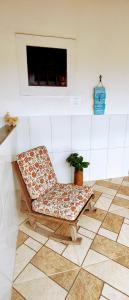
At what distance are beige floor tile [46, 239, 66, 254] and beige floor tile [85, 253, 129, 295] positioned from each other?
0.27m

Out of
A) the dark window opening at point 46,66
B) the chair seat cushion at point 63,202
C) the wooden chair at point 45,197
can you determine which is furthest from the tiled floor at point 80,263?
the dark window opening at point 46,66

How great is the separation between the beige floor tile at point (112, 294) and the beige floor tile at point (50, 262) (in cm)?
26

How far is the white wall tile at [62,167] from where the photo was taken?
254 cm

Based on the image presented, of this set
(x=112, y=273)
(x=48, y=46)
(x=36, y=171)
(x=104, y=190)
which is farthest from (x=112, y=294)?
(x=48, y=46)

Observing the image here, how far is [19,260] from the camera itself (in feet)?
4.79

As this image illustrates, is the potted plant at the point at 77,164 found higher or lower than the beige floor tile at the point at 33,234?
higher

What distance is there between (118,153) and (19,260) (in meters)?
1.95

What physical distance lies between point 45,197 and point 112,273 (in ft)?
2.66

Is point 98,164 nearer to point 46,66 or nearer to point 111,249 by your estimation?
point 111,249

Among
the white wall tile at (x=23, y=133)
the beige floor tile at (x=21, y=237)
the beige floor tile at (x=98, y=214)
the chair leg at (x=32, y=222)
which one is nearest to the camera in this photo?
the beige floor tile at (x=21, y=237)

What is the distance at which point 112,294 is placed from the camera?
1.19 metres

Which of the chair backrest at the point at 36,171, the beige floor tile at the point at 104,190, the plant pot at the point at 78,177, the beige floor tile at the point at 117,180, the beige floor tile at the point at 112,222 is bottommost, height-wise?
the beige floor tile at the point at 112,222

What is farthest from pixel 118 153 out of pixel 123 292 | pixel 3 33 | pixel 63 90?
pixel 3 33

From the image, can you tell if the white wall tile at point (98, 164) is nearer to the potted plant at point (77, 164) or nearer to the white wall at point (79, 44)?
the potted plant at point (77, 164)
